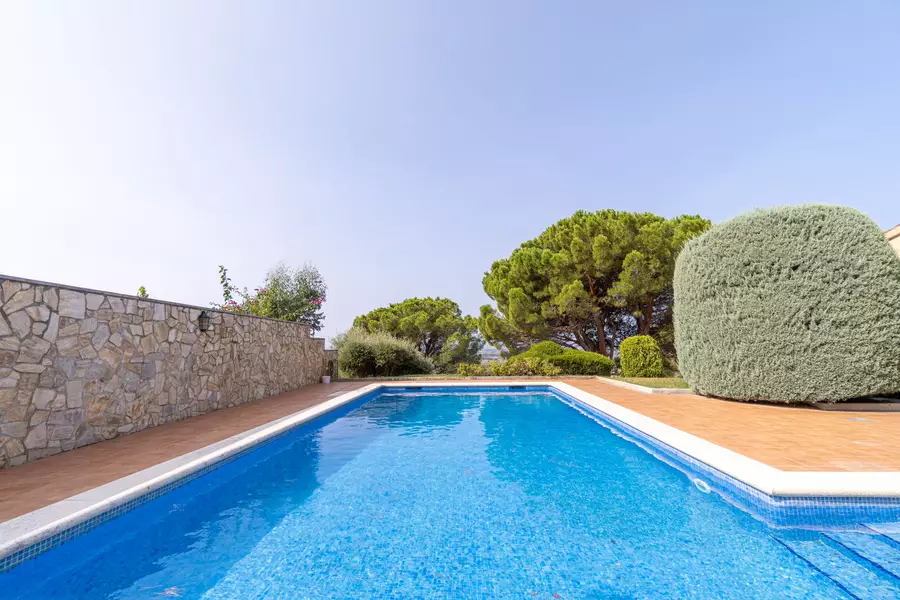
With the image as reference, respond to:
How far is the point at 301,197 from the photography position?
12.9m

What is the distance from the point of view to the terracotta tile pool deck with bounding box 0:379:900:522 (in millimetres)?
3178

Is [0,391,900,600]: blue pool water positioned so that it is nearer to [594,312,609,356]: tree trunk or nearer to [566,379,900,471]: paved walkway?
[566,379,900,471]: paved walkway

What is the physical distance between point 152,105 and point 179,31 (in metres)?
1.66

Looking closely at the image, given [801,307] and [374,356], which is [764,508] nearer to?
[801,307]

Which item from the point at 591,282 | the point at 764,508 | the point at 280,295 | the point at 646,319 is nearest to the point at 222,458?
the point at 764,508

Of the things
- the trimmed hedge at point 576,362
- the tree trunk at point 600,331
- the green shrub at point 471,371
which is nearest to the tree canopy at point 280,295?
the green shrub at point 471,371

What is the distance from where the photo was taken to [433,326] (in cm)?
1872

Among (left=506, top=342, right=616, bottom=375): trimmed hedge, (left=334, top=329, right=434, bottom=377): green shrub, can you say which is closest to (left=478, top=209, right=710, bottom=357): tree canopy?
(left=506, top=342, right=616, bottom=375): trimmed hedge

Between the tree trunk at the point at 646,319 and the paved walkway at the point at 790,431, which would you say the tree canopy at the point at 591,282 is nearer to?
the tree trunk at the point at 646,319

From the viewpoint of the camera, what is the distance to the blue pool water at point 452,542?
217cm

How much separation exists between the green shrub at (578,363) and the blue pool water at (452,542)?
801cm

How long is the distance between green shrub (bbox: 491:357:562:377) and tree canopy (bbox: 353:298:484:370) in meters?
4.69

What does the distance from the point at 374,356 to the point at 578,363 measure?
669 cm

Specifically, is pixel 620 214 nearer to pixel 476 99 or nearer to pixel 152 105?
pixel 476 99
